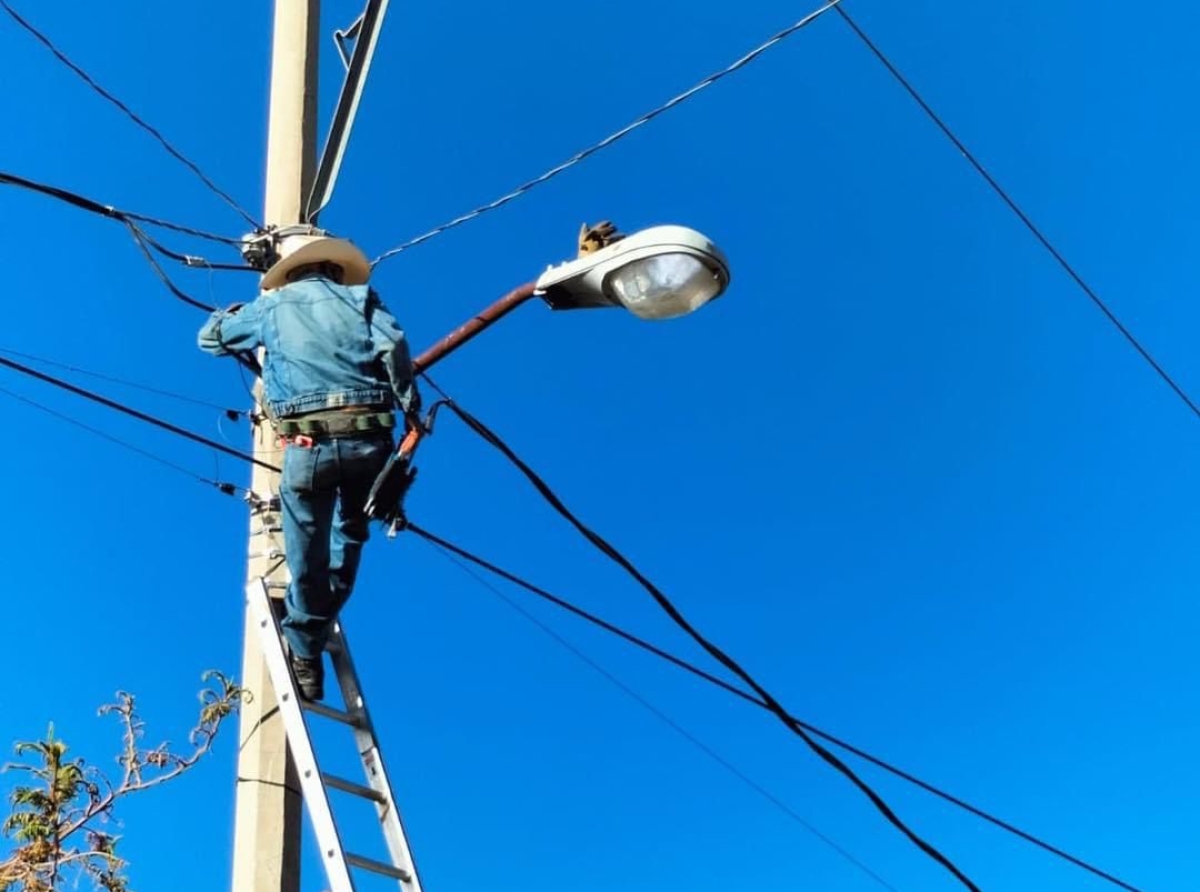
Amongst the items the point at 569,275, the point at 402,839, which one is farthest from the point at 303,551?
the point at 569,275

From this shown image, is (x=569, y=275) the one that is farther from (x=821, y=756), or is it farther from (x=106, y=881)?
(x=106, y=881)

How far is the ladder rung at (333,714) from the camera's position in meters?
4.42

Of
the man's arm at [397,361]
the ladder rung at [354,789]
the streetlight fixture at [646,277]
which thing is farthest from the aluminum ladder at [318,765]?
the streetlight fixture at [646,277]

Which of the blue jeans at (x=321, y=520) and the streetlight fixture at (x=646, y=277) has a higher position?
the streetlight fixture at (x=646, y=277)

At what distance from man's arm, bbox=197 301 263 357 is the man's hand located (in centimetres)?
114

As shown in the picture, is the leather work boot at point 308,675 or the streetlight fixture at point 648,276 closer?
the leather work boot at point 308,675

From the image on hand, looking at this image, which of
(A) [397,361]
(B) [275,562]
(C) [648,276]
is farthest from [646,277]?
(B) [275,562]

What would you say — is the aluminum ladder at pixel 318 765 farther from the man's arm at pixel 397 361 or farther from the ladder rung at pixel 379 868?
the man's arm at pixel 397 361

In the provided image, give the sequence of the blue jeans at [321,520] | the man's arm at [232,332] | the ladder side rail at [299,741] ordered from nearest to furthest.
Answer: the ladder side rail at [299,741], the blue jeans at [321,520], the man's arm at [232,332]

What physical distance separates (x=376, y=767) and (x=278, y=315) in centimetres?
150

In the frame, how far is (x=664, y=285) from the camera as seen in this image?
15.4 ft

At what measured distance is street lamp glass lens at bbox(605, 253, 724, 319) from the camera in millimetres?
4633

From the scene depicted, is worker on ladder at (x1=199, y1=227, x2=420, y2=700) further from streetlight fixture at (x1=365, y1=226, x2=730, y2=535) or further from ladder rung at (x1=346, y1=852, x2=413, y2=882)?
ladder rung at (x1=346, y1=852, x2=413, y2=882)

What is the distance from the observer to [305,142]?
212 inches
